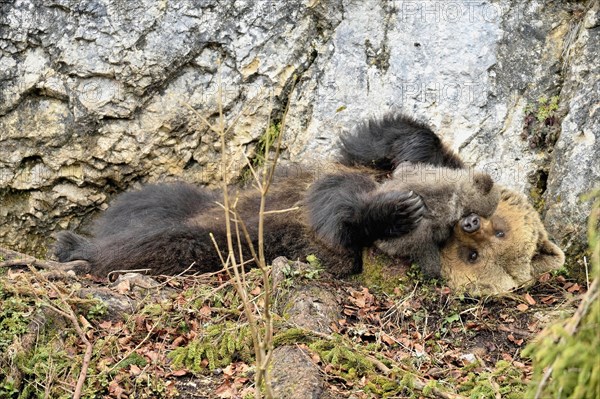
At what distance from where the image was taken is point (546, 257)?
747 centimetres

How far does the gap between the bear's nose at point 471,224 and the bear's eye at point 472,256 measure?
30 cm

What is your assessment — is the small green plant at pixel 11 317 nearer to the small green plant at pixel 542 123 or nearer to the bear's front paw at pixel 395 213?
the bear's front paw at pixel 395 213

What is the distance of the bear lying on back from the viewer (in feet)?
23.9

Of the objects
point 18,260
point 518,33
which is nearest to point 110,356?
point 18,260

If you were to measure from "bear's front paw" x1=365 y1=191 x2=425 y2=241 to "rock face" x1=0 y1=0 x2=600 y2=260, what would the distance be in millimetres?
1609

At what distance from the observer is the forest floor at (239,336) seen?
5.37 metres

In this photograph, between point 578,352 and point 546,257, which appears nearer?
point 578,352

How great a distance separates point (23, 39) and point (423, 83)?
4219mm

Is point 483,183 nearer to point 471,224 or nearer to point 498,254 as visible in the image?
point 471,224

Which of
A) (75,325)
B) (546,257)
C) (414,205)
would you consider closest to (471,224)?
(414,205)

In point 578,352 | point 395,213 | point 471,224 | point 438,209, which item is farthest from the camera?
point 438,209

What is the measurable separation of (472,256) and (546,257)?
662 millimetres

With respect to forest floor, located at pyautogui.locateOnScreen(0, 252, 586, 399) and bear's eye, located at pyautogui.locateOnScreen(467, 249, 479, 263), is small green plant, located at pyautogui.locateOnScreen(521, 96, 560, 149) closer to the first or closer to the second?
bear's eye, located at pyautogui.locateOnScreen(467, 249, 479, 263)

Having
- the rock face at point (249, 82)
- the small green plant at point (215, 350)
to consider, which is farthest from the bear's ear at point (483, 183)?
the small green plant at point (215, 350)
